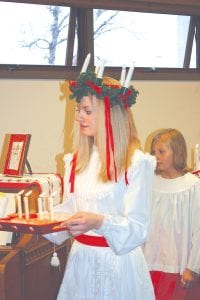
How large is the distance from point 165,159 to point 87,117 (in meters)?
0.91

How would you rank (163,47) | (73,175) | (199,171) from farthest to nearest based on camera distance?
1. (163,47)
2. (199,171)
3. (73,175)

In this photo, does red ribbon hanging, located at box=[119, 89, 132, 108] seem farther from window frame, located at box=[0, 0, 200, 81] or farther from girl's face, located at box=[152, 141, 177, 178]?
window frame, located at box=[0, 0, 200, 81]

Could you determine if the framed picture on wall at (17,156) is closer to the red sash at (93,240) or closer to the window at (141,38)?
the red sash at (93,240)

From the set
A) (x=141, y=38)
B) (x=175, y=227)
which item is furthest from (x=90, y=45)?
(x=175, y=227)

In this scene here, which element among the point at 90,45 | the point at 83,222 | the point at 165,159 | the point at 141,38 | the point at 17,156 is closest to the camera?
the point at 83,222

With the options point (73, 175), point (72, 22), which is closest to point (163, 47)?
point (72, 22)

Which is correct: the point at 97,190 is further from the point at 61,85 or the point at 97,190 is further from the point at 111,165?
the point at 61,85

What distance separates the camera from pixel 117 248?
167cm

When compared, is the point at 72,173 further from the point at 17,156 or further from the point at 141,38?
the point at 141,38

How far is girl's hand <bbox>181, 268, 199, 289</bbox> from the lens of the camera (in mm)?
2428

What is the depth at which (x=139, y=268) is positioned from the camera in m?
1.77

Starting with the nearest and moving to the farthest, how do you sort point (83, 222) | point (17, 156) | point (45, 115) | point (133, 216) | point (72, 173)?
1. point (83, 222)
2. point (133, 216)
3. point (72, 173)
4. point (17, 156)
5. point (45, 115)

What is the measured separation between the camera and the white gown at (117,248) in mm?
1692

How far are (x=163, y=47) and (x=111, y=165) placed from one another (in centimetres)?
210
